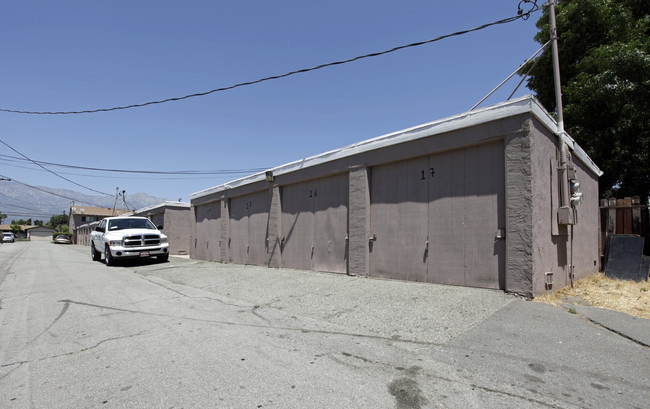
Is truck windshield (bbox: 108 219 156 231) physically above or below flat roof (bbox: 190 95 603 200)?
below

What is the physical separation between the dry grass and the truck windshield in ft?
49.5

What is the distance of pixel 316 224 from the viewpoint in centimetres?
1027

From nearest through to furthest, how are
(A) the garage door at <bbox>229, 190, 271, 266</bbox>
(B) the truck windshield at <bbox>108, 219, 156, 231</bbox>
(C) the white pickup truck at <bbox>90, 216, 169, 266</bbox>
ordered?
(A) the garage door at <bbox>229, 190, 271, 266</bbox> → (C) the white pickup truck at <bbox>90, 216, 169, 266</bbox> → (B) the truck windshield at <bbox>108, 219, 156, 231</bbox>

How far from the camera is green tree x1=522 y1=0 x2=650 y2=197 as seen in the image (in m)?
11.1

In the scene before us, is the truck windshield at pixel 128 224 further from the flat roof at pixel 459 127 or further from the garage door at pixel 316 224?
the flat roof at pixel 459 127

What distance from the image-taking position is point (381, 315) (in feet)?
18.3

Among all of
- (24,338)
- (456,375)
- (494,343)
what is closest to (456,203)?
(494,343)

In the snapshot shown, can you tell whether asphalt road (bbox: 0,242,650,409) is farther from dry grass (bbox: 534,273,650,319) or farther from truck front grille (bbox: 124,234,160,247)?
truck front grille (bbox: 124,234,160,247)

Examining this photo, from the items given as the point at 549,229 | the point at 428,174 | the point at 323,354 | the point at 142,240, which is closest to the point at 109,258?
the point at 142,240

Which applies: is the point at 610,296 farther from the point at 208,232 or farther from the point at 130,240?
the point at 130,240

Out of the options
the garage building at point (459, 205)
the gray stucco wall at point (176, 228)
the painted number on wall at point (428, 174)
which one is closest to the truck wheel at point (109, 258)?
the gray stucco wall at point (176, 228)

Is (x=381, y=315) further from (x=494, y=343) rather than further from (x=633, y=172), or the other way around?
(x=633, y=172)

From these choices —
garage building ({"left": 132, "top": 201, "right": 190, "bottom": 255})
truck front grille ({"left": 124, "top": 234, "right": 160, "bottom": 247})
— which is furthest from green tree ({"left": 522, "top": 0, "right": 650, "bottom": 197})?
garage building ({"left": 132, "top": 201, "right": 190, "bottom": 255})

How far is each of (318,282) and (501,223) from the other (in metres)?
4.22
